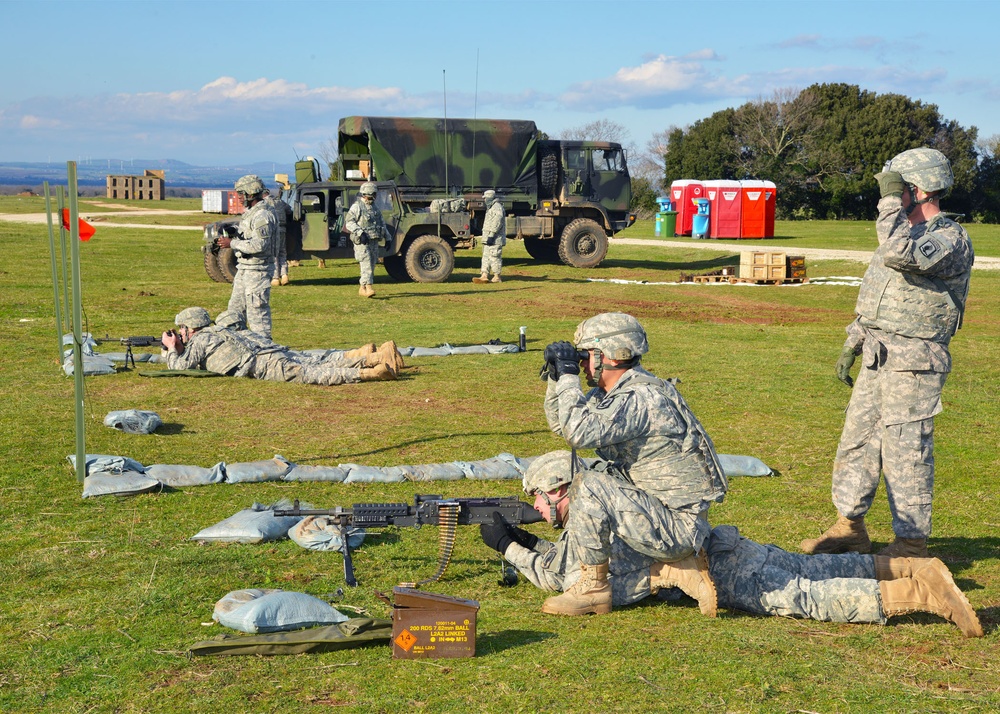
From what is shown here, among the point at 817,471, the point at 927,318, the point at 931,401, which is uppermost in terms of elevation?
the point at 927,318

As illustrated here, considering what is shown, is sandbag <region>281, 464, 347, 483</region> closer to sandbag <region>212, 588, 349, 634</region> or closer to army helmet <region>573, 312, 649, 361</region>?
sandbag <region>212, 588, 349, 634</region>

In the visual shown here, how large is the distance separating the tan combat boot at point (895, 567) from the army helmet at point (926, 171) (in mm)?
1986

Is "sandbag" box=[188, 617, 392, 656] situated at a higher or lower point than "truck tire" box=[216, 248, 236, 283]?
lower

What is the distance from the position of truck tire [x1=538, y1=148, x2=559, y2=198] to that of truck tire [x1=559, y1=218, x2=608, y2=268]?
1011 mm

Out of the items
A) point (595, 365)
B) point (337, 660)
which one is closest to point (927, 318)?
point (595, 365)

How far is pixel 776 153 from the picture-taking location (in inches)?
2178

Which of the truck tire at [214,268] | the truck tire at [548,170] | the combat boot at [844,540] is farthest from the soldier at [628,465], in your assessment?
the truck tire at [548,170]

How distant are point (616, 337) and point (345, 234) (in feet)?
54.3

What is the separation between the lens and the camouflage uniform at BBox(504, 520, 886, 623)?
191 inches

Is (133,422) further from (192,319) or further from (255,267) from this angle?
(255,267)

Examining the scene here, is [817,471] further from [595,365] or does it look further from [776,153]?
[776,153]

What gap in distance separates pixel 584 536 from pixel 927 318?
234 centimetres

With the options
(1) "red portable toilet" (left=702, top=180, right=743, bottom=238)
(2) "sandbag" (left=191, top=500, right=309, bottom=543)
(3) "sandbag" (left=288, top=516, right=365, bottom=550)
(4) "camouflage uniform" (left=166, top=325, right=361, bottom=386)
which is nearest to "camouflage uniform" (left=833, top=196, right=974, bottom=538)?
(3) "sandbag" (left=288, top=516, right=365, bottom=550)

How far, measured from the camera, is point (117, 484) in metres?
6.78
